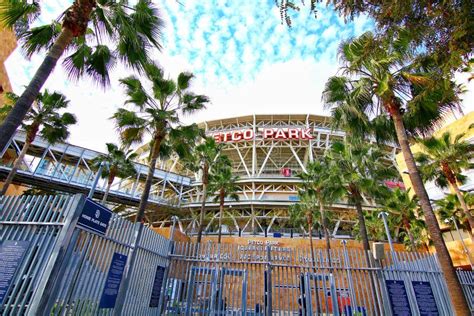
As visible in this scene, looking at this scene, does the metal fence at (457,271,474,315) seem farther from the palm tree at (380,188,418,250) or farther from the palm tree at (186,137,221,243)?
the palm tree at (186,137,221,243)

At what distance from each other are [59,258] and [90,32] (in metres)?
8.10

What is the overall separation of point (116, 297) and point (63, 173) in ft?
95.2

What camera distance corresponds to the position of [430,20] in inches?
209

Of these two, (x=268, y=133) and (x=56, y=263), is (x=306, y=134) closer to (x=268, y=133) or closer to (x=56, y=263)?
(x=268, y=133)

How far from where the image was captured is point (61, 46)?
22.4 feet

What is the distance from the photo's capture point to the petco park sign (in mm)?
46844

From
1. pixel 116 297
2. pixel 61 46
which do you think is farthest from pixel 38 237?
pixel 61 46

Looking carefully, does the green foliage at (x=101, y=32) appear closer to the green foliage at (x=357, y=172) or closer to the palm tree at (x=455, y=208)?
the green foliage at (x=357, y=172)

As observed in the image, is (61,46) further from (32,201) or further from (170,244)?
(170,244)

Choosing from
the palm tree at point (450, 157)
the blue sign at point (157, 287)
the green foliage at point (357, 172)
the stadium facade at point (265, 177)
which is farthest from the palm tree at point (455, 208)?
the blue sign at point (157, 287)

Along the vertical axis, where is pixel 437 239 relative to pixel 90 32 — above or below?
below

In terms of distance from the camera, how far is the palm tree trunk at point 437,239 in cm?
715

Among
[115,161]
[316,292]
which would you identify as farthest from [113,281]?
[115,161]

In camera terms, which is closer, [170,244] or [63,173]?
[170,244]
